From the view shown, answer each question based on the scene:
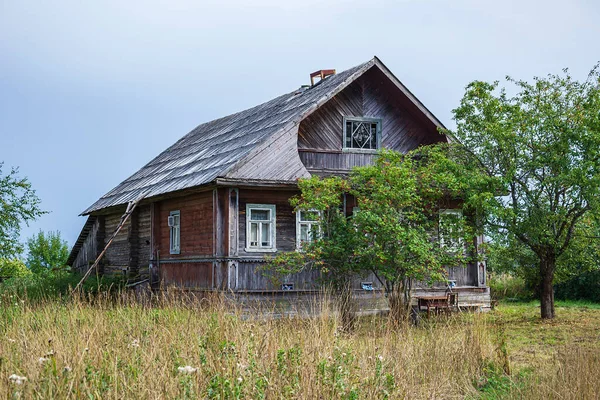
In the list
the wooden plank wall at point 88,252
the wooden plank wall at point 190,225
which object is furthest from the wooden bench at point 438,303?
the wooden plank wall at point 88,252

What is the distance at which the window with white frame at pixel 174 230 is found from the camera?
21.9 metres

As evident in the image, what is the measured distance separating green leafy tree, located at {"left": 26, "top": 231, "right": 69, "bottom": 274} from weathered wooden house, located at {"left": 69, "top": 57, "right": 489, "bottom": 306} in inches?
634

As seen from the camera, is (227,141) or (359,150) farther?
(227,141)

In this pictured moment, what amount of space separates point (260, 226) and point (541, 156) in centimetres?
729

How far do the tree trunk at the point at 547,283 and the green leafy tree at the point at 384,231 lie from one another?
111 inches

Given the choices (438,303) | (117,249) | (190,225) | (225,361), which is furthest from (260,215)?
(225,361)

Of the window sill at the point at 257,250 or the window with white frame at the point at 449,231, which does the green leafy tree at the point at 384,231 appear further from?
the window sill at the point at 257,250

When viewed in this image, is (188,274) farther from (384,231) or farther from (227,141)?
(384,231)

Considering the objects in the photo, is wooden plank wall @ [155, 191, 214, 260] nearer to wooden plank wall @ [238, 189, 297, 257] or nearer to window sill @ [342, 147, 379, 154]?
wooden plank wall @ [238, 189, 297, 257]

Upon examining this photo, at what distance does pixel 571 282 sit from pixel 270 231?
43.6ft

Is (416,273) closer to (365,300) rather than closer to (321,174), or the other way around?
(365,300)

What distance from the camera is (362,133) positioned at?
21.8 m

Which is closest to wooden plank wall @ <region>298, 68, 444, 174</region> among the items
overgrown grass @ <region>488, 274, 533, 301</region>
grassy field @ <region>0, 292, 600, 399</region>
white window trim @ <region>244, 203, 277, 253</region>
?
white window trim @ <region>244, 203, 277, 253</region>

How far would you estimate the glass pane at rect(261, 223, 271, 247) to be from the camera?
19.4m
